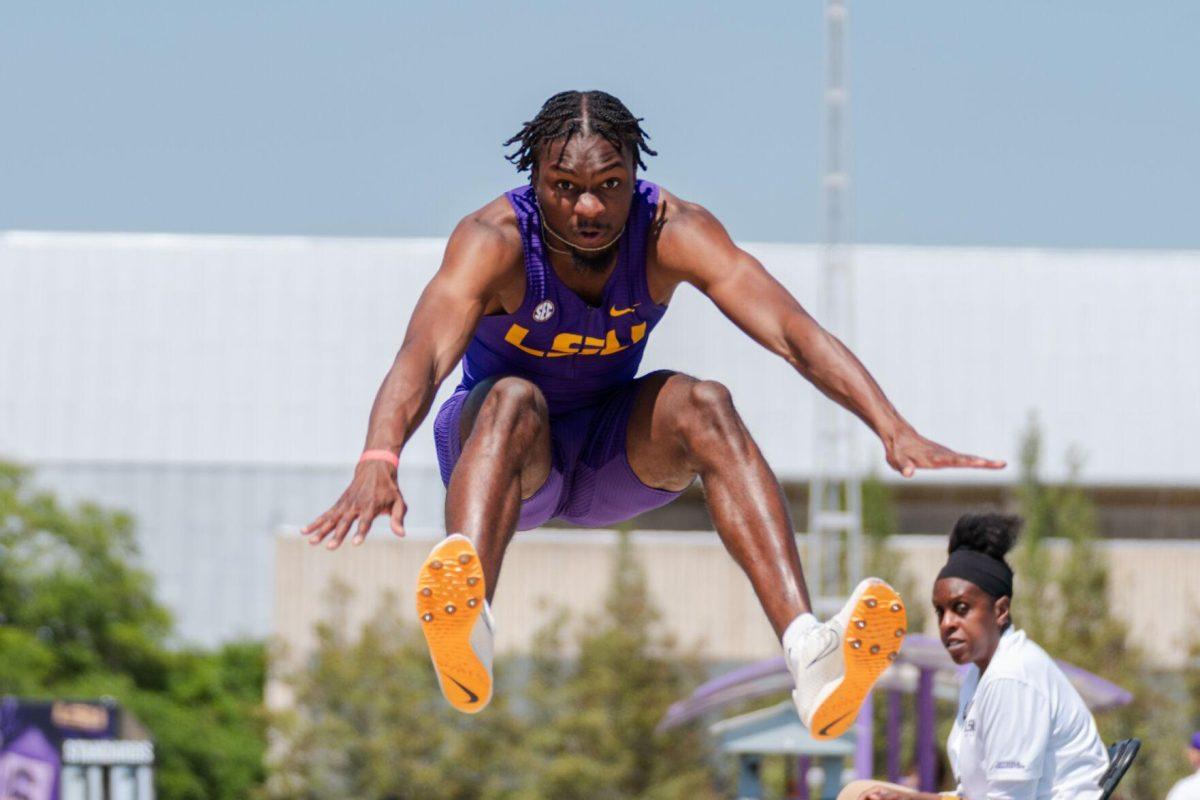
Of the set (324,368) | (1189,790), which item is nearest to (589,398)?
(1189,790)

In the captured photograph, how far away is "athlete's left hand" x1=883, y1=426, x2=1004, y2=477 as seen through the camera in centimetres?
661

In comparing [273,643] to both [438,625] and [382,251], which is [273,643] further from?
[438,625]

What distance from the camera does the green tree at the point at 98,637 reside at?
42.6 metres

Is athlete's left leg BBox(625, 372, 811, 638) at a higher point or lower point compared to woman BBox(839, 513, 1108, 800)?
higher

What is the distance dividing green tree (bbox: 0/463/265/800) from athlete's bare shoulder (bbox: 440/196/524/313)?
116 ft

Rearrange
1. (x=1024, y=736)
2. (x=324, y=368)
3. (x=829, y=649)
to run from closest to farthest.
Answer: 1. (x=829, y=649)
2. (x=1024, y=736)
3. (x=324, y=368)

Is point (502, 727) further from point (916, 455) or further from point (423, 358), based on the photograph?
point (916, 455)

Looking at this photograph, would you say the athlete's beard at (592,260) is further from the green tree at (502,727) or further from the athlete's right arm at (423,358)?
the green tree at (502,727)

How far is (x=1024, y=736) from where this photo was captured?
752cm

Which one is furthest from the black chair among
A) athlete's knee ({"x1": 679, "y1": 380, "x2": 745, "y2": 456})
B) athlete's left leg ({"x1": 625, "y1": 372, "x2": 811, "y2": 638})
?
athlete's knee ({"x1": 679, "y1": 380, "x2": 745, "y2": 456})

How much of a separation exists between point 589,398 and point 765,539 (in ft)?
3.65

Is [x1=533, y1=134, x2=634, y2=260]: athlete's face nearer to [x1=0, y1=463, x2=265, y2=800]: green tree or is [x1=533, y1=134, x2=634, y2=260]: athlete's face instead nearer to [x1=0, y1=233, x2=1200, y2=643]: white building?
[x1=0, y1=463, x2=265, y2=800]: green tree

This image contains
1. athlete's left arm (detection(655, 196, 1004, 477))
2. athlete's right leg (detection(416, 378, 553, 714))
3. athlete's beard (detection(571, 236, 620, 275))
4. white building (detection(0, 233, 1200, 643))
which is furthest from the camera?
white building (detection(0, 233, 1200, 643))

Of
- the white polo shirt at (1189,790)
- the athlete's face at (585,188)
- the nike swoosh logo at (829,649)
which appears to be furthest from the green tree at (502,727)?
the nike swoosh logo at (829,649)
